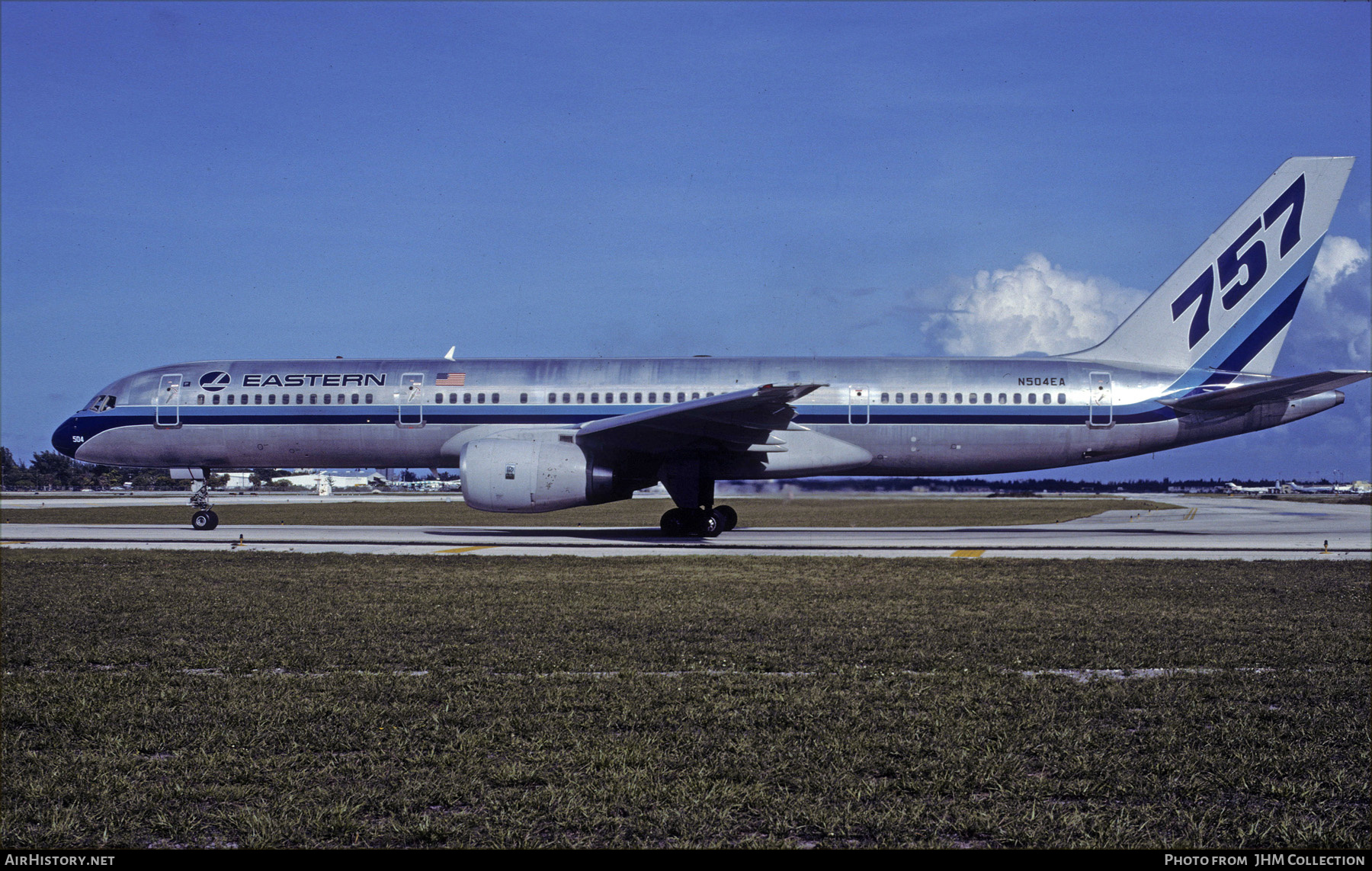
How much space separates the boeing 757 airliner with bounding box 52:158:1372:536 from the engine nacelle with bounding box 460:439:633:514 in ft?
4.91

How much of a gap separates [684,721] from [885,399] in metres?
19.9

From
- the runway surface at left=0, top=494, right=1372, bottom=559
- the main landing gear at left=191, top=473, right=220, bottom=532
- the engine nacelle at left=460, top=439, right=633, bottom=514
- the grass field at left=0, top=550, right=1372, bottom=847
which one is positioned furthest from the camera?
the main landing gear at left=191, top=473, right=220, bottom=532

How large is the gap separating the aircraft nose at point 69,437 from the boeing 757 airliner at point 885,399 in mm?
2585

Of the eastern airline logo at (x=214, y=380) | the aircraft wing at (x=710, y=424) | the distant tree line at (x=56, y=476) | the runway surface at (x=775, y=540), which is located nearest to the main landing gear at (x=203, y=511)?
the runway surface at (x=775, y=540)

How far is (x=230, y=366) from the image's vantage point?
90.9 ft

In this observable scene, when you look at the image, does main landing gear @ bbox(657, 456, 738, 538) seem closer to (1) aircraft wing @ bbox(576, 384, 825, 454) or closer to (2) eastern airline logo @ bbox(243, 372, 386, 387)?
(1) aircraft wing @ bbox(576, 384, 825, 454)

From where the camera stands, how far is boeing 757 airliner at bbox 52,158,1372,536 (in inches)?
997

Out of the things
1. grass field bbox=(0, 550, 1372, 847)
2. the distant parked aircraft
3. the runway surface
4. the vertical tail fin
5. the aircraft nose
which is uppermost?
the vertical tail fin

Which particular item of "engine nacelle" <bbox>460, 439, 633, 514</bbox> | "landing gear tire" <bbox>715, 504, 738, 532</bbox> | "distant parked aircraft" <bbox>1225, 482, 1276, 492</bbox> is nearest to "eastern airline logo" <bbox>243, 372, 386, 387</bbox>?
"engine nacelle" <bbox>460, 439, 633, 514</bbox>

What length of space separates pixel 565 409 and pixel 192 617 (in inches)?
592

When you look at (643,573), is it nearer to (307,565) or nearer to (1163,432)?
(307,565)

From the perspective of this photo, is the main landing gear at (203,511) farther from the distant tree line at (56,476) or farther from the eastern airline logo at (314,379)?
the distant tree line at (56,476)

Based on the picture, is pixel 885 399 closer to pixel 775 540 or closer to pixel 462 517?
pixel 775 540
